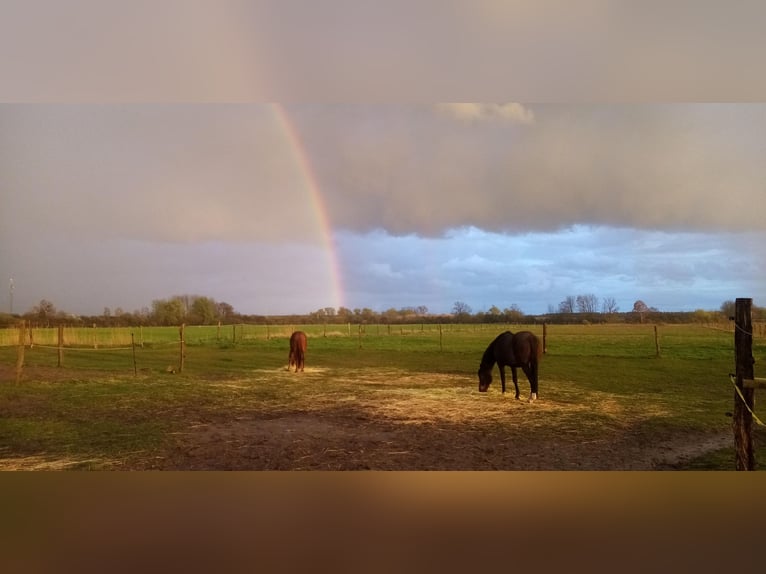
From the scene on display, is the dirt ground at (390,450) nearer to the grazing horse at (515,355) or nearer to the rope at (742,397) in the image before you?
the rope at (742,397)

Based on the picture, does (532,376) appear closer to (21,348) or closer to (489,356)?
(489,356)

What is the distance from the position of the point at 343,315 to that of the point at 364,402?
0.96 meters

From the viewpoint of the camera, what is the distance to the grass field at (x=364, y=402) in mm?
5902

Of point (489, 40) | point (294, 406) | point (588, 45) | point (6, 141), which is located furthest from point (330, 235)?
point (6, 141)

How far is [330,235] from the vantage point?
642cm

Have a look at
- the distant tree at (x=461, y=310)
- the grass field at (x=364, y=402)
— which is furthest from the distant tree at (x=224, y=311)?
the distant tree at (x=461, y=310)

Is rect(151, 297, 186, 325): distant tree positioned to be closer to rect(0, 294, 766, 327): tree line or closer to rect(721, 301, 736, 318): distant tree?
rect(0, 294, 766, 327): tree line

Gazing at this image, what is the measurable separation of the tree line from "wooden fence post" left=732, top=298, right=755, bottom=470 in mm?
284

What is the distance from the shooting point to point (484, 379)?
6.46 m

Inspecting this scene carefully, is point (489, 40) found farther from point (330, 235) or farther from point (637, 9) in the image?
point (330, 235)

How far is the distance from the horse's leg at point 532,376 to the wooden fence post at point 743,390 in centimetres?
184

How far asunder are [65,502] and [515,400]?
14.2ft

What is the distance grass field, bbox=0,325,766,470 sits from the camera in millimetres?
5902

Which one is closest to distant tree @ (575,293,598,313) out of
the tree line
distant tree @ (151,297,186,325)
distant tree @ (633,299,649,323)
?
the tree line
